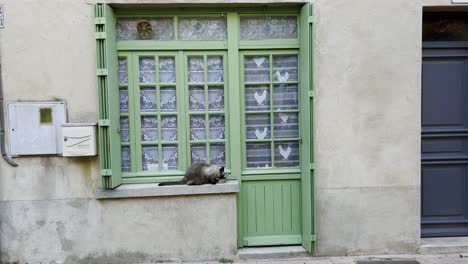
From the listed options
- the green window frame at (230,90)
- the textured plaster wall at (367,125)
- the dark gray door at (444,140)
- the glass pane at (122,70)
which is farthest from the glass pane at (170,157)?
the dark gray door at (444,140)

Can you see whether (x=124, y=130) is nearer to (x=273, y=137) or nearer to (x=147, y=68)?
(x=147, y=68)

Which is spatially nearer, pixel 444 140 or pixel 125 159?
pixel 125 159

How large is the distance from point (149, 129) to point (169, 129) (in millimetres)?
240

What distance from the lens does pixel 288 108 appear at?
488 centimetres

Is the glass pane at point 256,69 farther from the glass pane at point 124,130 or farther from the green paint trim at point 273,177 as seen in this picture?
the glass pane at point 124,130

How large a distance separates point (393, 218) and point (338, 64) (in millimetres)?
1959

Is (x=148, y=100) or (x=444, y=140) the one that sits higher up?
(x=148, y=100)

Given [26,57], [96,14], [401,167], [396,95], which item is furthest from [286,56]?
[26,57]

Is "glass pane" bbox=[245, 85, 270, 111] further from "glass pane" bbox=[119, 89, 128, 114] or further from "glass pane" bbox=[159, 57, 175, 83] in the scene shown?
"glass pane" bbox=[119, 89, 128, 114]

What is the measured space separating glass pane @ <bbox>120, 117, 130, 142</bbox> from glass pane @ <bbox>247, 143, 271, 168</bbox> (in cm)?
147

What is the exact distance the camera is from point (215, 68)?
480 centimetres

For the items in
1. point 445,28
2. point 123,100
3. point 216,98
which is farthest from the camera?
point 445,28

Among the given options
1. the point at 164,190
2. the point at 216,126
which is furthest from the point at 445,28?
the point at 164,190

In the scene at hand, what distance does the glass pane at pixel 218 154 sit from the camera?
191 inches
